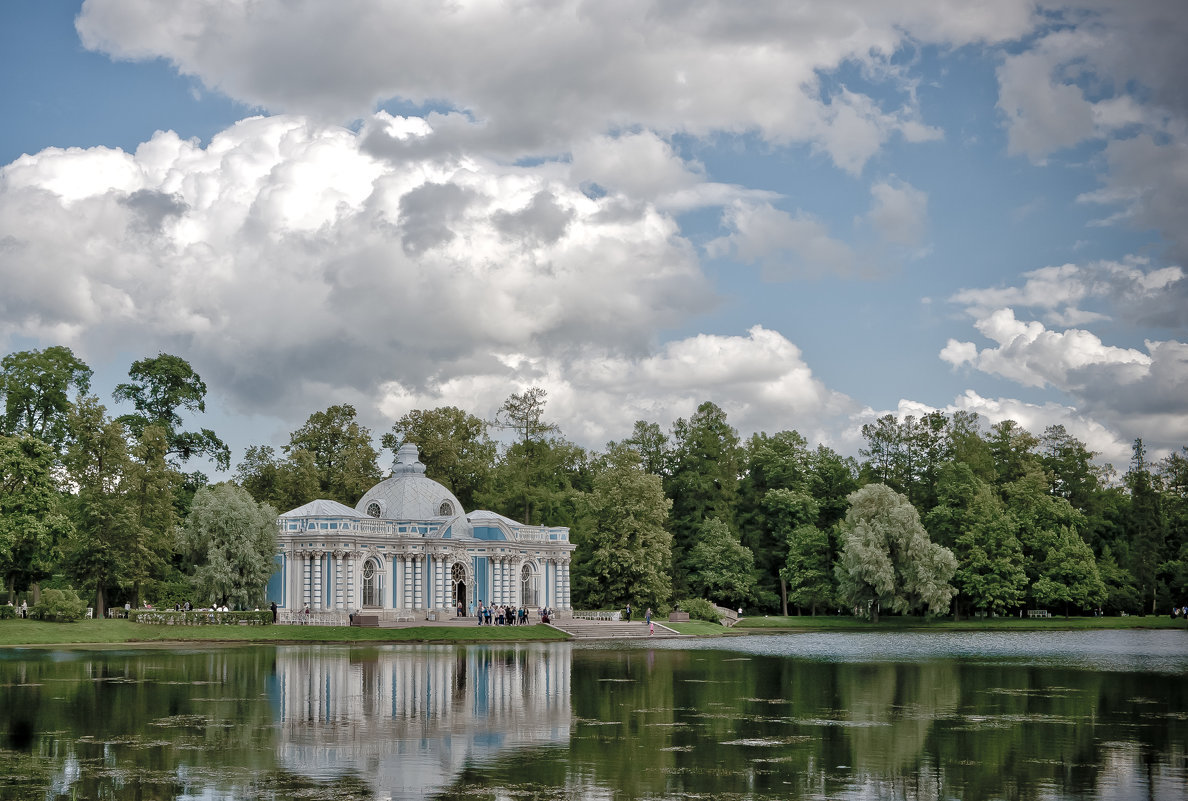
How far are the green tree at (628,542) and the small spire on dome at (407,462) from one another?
11954 millimetres

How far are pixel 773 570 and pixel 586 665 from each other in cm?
5955

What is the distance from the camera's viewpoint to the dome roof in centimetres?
7694

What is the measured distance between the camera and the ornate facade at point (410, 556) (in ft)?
227

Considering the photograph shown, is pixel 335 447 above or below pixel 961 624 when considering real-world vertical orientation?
above

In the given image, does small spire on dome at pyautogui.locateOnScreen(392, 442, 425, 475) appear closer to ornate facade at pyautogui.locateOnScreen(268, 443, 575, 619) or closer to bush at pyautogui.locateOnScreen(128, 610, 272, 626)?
ornate facade at pyautogui.locateOnScreen(268, 443, 575, 619)

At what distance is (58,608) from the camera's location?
183 ft

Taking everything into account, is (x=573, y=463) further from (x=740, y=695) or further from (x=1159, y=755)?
(x=1159, y=755)

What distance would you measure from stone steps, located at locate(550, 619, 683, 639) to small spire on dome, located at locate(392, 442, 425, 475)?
15023 millimetres

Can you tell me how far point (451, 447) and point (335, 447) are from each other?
29.1 ft

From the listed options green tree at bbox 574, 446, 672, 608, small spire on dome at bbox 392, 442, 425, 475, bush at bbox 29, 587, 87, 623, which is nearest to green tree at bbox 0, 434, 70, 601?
bush at bbox 29, 587, 87, 623

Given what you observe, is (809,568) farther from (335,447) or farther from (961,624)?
(335,447)

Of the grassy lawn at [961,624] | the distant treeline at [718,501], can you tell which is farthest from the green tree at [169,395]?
the grassy lawn at [961,624]

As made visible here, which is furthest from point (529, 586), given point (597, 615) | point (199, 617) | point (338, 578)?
point (199, 617)

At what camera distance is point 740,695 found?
28969 mm
